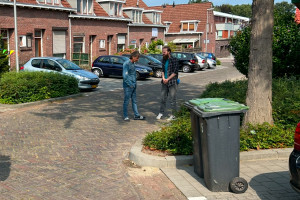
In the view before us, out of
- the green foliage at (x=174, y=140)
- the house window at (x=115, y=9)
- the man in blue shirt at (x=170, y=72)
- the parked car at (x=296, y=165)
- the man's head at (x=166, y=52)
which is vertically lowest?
the green foliage at (x=174, y=140)

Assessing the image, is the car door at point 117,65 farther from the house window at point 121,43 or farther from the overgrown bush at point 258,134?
A: the overgrown bush at point 258,134

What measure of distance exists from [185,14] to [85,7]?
2636cm

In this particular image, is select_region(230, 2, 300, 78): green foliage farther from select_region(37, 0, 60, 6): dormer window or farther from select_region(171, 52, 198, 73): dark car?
select_region(171, 52, 198, 73): dark car

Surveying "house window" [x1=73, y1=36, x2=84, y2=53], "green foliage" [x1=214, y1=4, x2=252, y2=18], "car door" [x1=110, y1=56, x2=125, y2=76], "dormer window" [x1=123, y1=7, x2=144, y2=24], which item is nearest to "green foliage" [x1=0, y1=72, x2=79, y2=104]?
"car door" [x1=110, y1=56, x2=125, y2=76]

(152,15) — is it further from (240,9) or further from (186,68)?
(240,9)

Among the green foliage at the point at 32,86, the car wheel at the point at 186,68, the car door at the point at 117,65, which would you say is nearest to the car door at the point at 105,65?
the car door at the point at 117,65

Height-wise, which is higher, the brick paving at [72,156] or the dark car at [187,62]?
the dark car at [187,62]

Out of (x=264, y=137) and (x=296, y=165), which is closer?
(x=296, y=165)

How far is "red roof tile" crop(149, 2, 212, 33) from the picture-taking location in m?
53.3

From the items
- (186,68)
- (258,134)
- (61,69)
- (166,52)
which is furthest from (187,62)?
(258,134)

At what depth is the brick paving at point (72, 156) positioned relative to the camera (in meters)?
5.38

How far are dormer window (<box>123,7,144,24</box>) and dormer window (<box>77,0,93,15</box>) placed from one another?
6.88 metres

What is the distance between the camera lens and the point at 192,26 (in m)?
53.5

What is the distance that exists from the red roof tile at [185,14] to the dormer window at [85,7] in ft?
79.9
